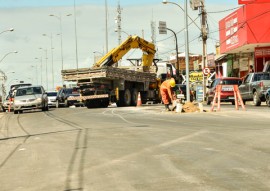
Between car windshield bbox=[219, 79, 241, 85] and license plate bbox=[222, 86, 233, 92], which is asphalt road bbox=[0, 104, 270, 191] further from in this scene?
car windshield bbox=[219, 79, 241, 85]

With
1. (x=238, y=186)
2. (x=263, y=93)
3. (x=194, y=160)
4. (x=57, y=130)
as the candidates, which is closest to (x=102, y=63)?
(x=263, y=93)

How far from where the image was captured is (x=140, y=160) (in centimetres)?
927

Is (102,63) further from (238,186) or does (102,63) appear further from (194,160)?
(238,186)

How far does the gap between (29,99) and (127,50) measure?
7.55 meters

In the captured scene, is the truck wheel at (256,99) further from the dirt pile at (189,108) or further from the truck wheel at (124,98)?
the truck wheel at (124,98)

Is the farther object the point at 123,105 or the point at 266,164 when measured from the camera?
the point at 123,105

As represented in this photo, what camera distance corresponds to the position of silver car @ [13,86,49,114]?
3188 cm

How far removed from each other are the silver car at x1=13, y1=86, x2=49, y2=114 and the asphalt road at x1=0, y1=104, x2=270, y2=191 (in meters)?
17.2

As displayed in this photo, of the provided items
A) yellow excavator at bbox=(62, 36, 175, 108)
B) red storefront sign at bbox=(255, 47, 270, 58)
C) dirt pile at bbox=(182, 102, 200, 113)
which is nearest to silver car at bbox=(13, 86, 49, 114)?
yellow excavator at bbox=(62, 36, 175, 108)

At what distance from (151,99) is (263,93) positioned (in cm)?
1145

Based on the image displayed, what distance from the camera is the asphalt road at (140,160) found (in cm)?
725

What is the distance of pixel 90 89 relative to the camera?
103ft

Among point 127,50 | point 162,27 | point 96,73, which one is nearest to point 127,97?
point 127,50

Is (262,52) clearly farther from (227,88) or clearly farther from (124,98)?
(124,98)
